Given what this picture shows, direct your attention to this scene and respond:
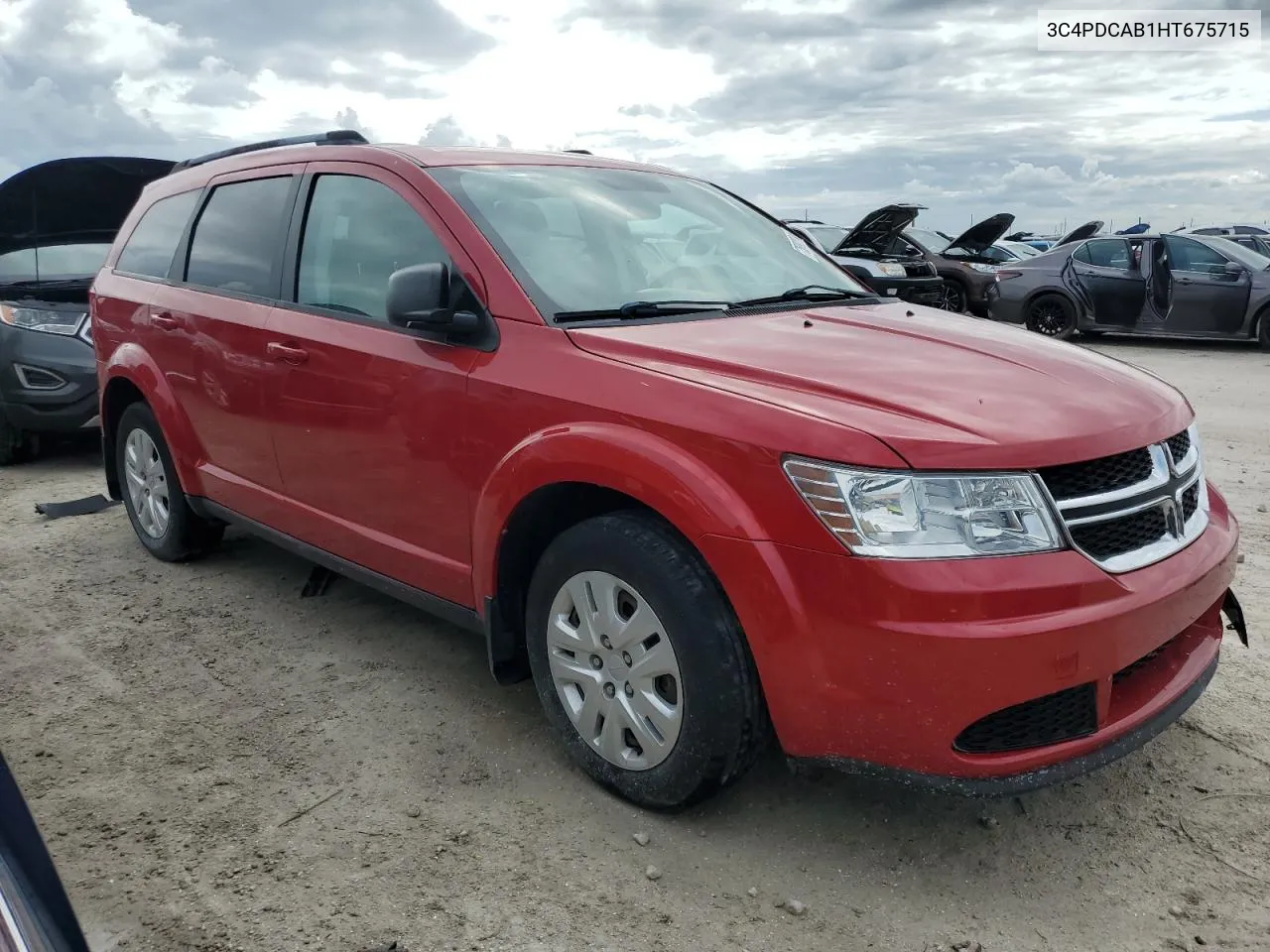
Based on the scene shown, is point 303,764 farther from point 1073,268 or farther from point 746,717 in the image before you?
point 1073,268

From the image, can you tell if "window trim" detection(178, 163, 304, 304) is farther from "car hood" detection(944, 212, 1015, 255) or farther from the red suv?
"car hood" detection(944, 212, 1015, 255)

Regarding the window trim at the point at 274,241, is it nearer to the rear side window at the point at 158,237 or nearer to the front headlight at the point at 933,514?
the rear side window at the point at 158,237

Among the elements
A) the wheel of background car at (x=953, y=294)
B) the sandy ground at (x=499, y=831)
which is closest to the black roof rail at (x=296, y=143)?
the sandy ground at (x=499, y=831)

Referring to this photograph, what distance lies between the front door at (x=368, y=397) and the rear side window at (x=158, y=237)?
120 centimetres

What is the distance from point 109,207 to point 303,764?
6.30 m

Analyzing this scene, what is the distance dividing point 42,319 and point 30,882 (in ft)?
23.0

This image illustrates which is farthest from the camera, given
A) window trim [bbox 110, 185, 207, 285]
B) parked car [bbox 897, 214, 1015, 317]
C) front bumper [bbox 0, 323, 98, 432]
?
parked car [bbox 897, 214, 1015, 317]

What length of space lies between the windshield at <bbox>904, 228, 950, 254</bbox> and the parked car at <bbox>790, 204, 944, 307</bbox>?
3.27ft

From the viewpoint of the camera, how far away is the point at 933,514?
2275 millimetres

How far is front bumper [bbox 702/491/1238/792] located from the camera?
2223mm

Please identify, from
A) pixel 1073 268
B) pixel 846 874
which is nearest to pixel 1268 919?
pixel 846 874

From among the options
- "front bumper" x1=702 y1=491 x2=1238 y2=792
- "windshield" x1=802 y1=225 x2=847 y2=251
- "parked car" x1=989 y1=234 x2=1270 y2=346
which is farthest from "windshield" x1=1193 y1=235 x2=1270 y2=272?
"front bumper" x1=702 y1=491 x2=1238 y2=792

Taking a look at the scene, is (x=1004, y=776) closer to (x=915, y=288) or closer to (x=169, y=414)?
(x=169, y=414)

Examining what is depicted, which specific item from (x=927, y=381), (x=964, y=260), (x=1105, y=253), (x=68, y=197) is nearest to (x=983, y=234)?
(x=964, y=260)
